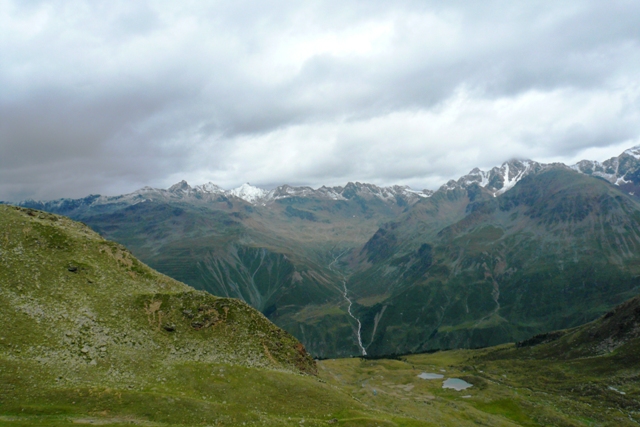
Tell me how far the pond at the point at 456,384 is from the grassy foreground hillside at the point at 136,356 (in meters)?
45.0

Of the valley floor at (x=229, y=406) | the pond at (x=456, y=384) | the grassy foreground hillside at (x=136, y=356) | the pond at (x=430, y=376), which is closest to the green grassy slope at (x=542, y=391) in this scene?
the valley floor at (x=229, y=406)

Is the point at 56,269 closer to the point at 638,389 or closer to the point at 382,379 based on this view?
the point at 382,379

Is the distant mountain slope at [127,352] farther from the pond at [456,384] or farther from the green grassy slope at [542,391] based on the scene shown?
the pond at [456,384]

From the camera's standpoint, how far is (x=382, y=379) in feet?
577

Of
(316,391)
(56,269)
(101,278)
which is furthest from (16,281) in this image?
(316,391)

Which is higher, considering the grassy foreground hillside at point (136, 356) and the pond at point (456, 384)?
the grassy foreground hillside at point (136, 356)

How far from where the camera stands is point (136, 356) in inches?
2766

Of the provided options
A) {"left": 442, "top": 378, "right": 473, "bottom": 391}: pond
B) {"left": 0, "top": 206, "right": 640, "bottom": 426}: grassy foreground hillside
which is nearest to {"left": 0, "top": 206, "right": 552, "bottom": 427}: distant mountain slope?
{"left": 0, "top": 206, "right": 640, "bottom": 426}: grassy foreground hillside

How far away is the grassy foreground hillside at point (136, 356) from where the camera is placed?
5562 centimetres

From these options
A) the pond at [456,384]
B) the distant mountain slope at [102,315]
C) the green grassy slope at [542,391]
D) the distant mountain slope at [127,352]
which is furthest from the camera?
the pond at [456,384]

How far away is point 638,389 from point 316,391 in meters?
140

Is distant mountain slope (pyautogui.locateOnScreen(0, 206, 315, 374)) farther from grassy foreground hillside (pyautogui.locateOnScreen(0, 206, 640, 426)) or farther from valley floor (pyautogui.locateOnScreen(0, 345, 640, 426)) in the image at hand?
valley floor (pyautogui.locateOnScreen(0, 345, 640, 426))

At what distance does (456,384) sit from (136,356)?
149 meters

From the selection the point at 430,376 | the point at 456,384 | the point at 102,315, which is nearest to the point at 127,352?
the point at 102,315
